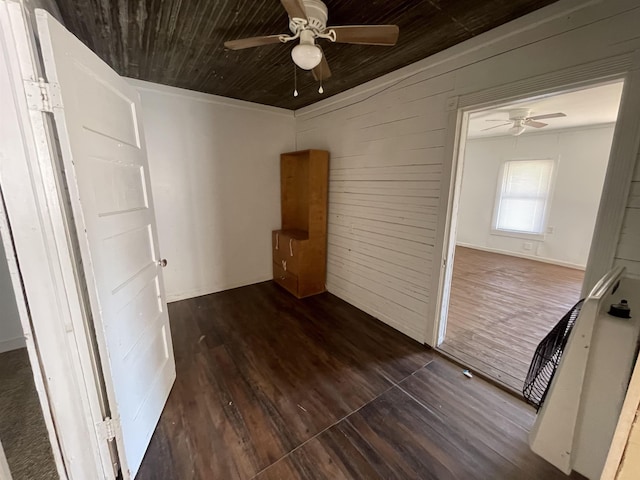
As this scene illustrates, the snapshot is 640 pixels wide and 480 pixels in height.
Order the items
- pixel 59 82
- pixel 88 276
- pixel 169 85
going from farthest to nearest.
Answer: pixel 169 85 < pixel 88 276 < pixel 59 82

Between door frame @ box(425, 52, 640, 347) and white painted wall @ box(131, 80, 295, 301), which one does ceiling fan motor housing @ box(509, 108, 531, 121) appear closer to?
door frame @ box(425, 52, 640, 347)

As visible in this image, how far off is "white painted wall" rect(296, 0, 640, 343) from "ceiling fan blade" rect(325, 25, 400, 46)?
86 centimetres

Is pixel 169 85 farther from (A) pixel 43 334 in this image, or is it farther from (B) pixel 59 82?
(A) pixel 43 334

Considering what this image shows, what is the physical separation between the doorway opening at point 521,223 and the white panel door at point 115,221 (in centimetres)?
235

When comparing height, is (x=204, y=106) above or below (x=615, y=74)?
above

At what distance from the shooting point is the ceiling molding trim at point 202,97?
2.86 meters

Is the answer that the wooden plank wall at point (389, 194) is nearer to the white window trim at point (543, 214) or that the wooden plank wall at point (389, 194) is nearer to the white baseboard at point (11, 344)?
the white baseboard at point (11, 344)

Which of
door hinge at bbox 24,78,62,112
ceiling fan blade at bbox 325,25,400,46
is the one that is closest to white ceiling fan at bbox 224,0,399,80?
ceiling fan blade at bbox 325,25,400,46

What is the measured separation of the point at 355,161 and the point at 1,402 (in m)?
3.53

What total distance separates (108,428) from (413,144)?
112 inches

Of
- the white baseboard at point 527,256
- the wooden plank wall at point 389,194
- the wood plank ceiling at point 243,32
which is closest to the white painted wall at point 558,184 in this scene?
the white baseboard at point 527,256

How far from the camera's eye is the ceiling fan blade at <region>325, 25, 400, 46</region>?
1464mm

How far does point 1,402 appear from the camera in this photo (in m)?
1.74

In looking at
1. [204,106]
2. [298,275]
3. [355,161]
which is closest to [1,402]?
[298,275]
